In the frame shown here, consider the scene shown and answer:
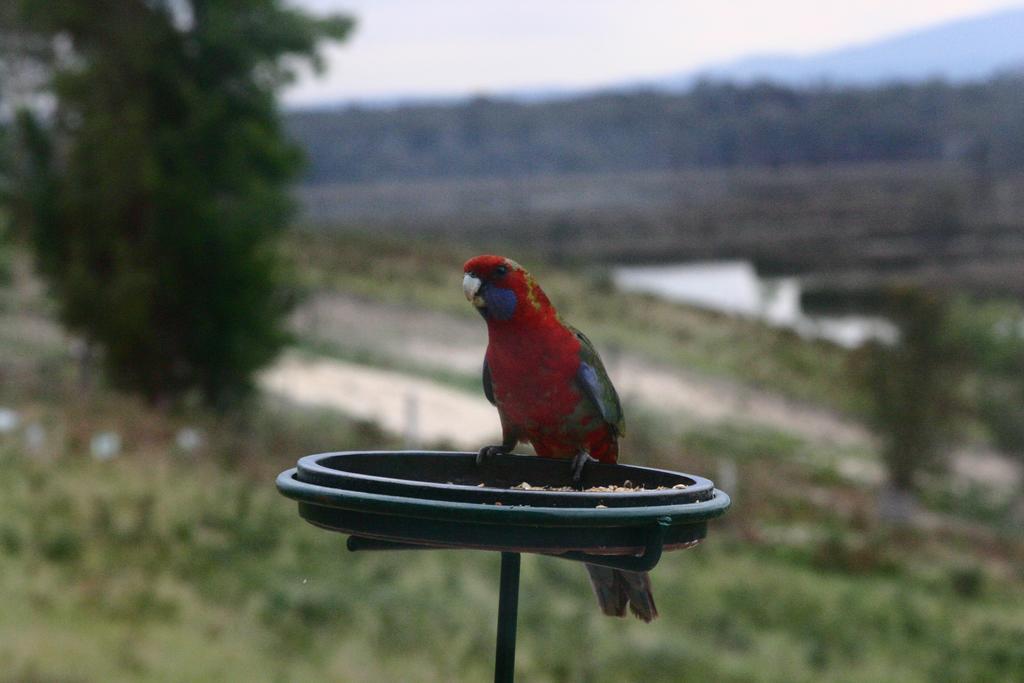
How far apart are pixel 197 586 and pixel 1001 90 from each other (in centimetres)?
7869

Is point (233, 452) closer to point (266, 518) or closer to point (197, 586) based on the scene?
point (266, 518)

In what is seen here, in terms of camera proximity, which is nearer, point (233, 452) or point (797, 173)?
point (233, 452)

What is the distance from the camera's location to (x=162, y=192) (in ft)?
53.9

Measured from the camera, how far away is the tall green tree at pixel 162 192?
16.5m

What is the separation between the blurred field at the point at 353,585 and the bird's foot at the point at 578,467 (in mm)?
5090

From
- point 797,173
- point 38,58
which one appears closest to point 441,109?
point 797,173

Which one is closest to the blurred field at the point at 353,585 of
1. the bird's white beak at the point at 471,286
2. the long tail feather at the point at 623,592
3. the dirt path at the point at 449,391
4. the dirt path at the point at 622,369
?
the dirt path at the point at 449,391

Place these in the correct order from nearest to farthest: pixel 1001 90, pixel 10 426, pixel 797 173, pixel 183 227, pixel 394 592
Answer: pixel 394 592 → pixel 10 426 → pixel 183 227 → pixel 1001 90 → pixel 797 173

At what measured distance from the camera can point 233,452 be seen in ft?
47.3

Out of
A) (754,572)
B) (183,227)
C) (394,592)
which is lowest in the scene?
(754,572)

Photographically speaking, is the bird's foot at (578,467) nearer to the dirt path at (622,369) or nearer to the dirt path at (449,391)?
the dirt path at (449,391)

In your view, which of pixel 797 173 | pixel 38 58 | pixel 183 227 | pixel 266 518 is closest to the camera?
pixel 266 518

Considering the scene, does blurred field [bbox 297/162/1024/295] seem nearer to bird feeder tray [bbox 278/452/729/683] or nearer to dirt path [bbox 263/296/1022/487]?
dirt path [bbox 263/296/1022/487]

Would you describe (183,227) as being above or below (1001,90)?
below
